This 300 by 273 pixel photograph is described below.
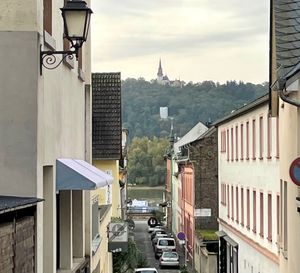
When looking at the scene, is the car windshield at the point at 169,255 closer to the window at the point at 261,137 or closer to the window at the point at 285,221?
the window at the point at 261,137

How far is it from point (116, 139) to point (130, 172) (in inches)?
4473

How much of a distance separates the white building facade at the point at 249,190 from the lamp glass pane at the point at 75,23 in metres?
16.6

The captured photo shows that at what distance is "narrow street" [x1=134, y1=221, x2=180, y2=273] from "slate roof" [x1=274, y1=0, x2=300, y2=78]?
125 ft

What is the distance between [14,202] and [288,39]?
6570 mm


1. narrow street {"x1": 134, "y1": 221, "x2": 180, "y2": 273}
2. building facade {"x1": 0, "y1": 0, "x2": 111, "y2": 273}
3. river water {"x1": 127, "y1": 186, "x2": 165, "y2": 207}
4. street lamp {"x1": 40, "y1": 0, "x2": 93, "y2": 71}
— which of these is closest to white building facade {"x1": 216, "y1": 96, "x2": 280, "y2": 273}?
narrow street {"x1": 134, "y1": 221, "x2": 180, "y2": 273}

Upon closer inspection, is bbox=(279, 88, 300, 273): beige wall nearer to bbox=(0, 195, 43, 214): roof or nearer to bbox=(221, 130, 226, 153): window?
bbox=(0, 195, 43, 214): roof

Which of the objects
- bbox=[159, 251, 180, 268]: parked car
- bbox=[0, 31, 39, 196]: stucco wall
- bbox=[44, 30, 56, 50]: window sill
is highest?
bbox=[44, 30, 56, 50]: window sill

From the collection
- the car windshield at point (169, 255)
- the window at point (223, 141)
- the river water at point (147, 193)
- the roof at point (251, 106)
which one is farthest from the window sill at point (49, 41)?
the river water at point (147, 193)

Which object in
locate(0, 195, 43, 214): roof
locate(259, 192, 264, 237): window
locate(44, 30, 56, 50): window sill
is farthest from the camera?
locate(259, 192, 264, 237): window

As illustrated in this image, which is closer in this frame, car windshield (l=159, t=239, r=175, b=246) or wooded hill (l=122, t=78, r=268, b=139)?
car windshield (l=159, t=239, r=175, b=246)

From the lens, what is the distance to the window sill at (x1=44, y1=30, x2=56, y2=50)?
32.6ft

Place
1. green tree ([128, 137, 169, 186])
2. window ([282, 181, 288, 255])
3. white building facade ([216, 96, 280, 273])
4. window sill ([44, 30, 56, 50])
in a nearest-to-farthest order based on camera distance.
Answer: window sill ([44, 30, 56, 50]), window ([282, 181, 288, 255]), white building facade ([216, 96, 280, 273]), green tree ([128, 137, 169, 186])

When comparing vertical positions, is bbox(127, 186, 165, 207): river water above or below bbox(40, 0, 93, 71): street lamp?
below

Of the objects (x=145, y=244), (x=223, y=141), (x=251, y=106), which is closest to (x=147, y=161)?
(x=145, y=244)
